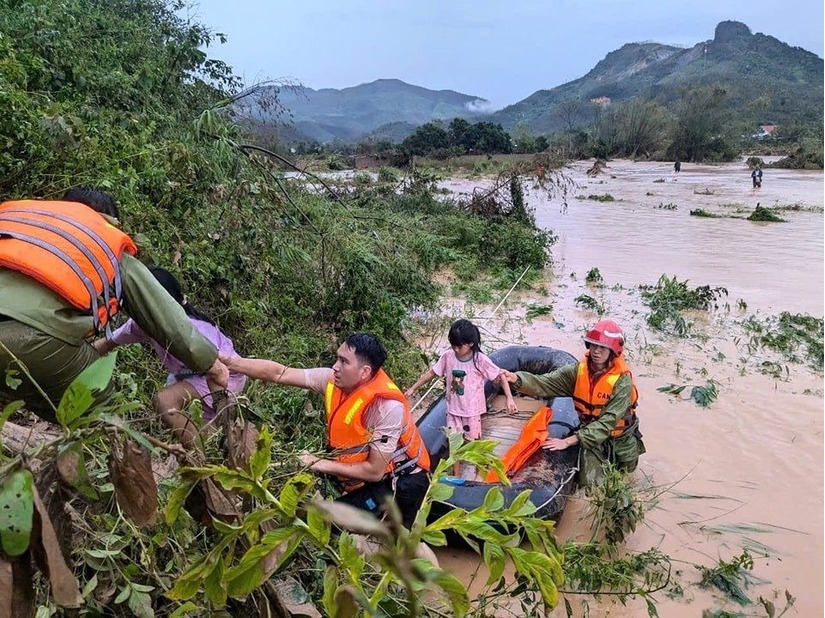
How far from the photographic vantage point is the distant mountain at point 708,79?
243 feet

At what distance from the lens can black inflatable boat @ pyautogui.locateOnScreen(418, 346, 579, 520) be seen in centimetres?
361

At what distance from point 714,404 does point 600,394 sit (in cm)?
252

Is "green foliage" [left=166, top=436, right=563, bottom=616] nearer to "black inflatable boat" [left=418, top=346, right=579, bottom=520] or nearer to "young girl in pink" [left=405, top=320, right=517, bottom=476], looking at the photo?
"black inflatable boat" [left=418, top=346, right=579, bottom=520]

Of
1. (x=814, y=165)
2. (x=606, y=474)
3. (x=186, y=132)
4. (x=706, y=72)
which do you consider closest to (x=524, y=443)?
(x=606, y=474)

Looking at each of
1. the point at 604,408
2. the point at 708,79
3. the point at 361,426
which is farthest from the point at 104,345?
the point at 708,79

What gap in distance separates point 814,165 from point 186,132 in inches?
1451

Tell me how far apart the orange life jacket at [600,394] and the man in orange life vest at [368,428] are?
174 centimetres

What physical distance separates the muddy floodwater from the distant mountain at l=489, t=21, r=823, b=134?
184 feet

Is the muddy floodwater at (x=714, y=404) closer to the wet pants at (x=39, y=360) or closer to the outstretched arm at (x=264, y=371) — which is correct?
the outstretched arm at (x=264, y=371)

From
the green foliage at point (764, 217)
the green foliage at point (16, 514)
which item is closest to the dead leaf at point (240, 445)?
the green foliage at point (16, 514)

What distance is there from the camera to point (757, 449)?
210 inches

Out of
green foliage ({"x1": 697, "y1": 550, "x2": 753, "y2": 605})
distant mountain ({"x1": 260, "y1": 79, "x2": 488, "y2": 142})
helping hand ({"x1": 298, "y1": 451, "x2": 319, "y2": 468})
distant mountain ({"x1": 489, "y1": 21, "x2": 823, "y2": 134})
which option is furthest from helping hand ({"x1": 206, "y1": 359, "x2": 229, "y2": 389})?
distant mountain ({"x1": 260, "y1": 79, "x2": 488, "y2": 142})

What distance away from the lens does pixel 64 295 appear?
2.05m

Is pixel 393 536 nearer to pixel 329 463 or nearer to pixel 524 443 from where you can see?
pixel 329 463
